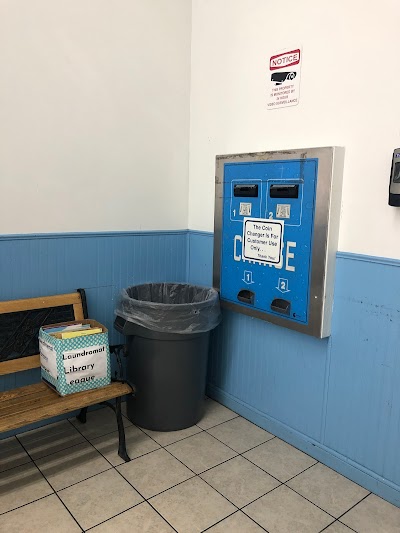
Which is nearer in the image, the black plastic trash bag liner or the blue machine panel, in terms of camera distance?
Result: the blue machine panel

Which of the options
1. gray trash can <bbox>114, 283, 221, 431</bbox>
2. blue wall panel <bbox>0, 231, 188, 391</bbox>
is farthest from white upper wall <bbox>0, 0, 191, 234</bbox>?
gray trash can <bbox>114, 283, 221, 431</bbox>

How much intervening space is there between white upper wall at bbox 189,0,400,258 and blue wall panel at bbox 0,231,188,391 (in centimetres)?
50

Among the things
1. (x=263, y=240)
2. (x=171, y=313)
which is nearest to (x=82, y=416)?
(x=171, y=313)

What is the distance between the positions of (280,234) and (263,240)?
0.40 feet

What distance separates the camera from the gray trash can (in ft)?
7.94

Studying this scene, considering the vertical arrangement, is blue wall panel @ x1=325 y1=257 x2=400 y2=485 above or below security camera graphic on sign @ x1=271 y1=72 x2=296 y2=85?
Answer: below

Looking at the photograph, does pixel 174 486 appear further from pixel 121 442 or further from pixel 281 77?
pixel 281 77

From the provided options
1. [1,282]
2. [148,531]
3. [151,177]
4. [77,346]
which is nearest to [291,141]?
[151,177]

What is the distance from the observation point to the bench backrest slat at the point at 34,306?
234cm

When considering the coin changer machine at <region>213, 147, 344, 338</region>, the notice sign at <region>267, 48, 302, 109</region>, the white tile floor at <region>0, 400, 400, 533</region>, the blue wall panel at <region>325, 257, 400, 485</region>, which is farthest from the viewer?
the notice sign at <region>267, 48, 302, 109</region>

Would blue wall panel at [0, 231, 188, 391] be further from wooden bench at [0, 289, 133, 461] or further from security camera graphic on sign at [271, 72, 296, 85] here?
security camera graphic on sign at [271, 72, 296, 85]

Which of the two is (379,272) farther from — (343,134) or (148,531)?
(148,531)

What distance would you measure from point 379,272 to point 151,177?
1564 millimetres

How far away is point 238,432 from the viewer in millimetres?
2641
